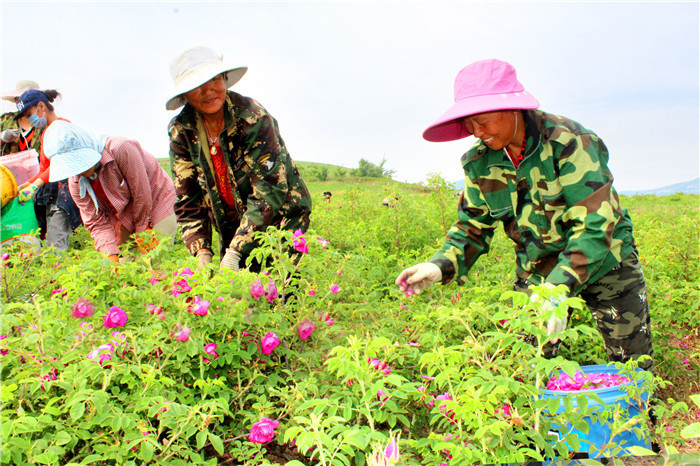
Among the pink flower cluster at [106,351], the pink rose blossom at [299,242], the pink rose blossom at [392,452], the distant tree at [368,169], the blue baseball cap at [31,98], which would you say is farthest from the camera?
the distant tree at [368,169]

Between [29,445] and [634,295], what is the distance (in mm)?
2166

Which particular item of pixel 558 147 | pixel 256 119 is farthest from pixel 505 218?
pixel 256 119

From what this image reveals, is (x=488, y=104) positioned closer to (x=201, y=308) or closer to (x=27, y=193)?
(x=201, y=308)

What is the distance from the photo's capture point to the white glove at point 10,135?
4699mm

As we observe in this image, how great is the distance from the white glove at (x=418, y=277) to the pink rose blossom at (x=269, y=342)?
534mm

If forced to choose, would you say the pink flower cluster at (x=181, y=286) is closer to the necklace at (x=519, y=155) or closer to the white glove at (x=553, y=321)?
the white glove at (x=553, y=321)

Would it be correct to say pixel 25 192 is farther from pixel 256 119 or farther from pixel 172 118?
pixel 256 119

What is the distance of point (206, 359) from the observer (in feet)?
5.91

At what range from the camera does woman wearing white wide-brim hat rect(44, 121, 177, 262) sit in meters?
3.01

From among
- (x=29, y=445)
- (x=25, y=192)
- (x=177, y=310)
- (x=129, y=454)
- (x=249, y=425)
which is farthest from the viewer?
(x=25, y=192)

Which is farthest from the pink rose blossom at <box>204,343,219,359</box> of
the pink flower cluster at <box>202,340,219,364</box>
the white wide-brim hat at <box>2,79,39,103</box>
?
the white wide-brim hat at <box>2,79,39,103</box>

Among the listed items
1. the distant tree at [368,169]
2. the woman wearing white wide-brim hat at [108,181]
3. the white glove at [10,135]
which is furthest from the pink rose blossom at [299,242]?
the distant tree at [368,169]

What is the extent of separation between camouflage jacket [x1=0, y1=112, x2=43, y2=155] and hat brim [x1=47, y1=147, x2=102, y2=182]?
1807 mm

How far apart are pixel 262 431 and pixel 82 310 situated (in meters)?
0.78
